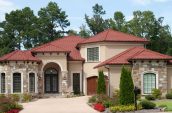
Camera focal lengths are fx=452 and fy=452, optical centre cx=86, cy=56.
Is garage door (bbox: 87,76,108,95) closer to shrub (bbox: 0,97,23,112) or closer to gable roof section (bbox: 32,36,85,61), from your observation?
gable roof section (bbox: 32,36,85,61)

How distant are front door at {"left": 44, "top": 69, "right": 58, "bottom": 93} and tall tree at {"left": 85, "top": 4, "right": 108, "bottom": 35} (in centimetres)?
2946

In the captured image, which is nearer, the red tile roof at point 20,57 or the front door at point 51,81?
the red tile roof at point 20,57

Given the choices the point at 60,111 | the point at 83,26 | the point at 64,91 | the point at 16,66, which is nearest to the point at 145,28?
the point at 83,26

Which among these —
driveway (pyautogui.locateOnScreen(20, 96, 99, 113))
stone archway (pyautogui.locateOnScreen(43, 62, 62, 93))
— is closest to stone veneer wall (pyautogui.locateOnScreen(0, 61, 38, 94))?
stone archway (pyautogui.locateOnScreen(43, 62, 62, 93))

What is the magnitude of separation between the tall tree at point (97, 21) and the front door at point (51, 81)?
2946 cm

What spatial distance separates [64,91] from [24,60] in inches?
236

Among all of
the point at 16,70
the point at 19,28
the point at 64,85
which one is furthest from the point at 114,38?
the point at 19,28

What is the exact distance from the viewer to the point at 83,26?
262 feet

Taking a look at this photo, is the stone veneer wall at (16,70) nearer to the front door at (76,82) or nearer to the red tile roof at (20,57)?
the red tile roof at (20,57)

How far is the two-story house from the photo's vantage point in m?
37.6

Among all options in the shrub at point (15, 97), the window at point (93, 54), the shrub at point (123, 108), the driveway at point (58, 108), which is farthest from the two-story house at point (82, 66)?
the shrub at point (123, 108)

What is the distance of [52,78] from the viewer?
155 ft

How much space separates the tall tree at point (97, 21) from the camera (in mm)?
76188

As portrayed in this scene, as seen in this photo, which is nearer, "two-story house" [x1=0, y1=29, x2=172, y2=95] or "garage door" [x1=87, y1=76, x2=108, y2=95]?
"two-story house" [x1=0, y1=29, x2=172, y2=95]
